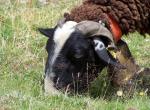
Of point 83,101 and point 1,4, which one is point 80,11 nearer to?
point 83,101

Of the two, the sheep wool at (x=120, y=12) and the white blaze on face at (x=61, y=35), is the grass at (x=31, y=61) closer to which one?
the white blaze on face at (x=61, y=35)

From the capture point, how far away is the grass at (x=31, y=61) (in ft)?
21.6

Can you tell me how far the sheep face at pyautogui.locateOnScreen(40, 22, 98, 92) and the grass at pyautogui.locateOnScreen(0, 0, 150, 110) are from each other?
0.29 metres

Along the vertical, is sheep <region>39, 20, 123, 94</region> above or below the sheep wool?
below

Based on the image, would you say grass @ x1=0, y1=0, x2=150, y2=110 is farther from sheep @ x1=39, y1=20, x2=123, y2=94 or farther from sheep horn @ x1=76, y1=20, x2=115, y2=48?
sheep horn @ x1=76, y1=20, x2=115, y2=48

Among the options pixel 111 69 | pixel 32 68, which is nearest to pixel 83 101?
pixel 111 69

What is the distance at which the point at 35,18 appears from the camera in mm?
10656

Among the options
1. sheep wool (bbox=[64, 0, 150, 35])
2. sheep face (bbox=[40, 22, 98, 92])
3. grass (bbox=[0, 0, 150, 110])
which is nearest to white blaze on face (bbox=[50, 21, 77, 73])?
sheep face (bbox=[40, 22, 98, 92])

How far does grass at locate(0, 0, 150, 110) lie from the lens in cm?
659

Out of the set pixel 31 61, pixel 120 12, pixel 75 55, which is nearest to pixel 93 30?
pixel 75 55

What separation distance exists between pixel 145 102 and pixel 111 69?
980mm

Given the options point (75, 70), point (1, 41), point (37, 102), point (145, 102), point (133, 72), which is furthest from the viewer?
point (1, 41)

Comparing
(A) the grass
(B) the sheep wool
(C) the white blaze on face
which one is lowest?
(A) the grass

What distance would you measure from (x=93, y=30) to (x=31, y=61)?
182 centimetres
